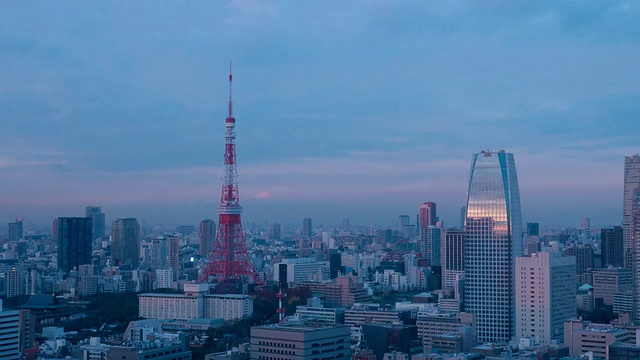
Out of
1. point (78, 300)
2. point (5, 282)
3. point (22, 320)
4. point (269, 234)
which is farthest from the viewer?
point (269, 234)

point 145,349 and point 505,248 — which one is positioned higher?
point 505,248

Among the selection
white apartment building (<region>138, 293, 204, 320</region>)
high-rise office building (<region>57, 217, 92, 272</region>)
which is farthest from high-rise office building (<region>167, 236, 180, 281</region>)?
white apartment building (<region>138, 293, 204, 320</region>)

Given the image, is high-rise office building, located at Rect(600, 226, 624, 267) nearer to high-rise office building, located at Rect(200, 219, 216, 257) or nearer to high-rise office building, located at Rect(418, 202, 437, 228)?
high-rise office building, located at Rect(418, 202, 437, 228)

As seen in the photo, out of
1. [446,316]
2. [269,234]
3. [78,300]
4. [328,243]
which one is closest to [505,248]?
[446,316]

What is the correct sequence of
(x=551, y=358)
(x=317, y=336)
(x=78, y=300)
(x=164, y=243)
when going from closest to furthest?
1. (x=317, y=336)
2. (x=551, y=358)
3. (x=78, y=300)
4. (x=164, y=243)

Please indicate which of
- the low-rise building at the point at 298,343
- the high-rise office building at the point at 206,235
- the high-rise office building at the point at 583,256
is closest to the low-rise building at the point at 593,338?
the low-rise building at the point at 298,343

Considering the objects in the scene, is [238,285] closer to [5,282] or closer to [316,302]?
[316,302]
